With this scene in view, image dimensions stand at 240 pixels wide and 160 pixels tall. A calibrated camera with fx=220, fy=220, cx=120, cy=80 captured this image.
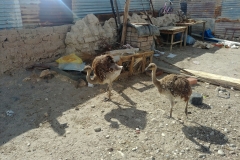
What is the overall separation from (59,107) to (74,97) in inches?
23.7

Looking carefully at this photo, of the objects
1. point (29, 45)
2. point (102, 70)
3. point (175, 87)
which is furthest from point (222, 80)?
point (29, 45)

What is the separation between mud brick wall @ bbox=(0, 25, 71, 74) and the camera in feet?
21.3

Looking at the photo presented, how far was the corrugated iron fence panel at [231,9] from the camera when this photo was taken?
13734 millimetres

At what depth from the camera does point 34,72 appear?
6.76 metres

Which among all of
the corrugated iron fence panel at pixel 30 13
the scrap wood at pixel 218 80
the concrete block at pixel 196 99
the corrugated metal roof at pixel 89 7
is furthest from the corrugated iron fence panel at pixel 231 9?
the corrugated iron fence panel at pixel 30 13

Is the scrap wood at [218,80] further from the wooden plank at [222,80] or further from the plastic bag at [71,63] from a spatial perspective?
the plastic bag at [71,63]

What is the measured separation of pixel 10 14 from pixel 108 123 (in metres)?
4.62

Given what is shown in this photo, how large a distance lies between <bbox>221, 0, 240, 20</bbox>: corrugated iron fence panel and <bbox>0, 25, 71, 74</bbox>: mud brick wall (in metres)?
10.9

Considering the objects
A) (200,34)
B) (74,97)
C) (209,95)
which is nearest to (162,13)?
(200,34)

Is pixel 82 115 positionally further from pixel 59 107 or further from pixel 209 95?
pixel 209 95

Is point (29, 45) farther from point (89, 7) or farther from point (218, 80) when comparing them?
point (218, 80)

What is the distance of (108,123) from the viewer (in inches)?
184

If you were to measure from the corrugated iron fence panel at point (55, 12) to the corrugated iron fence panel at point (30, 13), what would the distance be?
221 mm

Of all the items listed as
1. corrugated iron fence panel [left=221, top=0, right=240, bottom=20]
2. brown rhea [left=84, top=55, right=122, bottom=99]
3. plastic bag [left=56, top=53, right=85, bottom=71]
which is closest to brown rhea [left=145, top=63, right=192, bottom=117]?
brown rhea [left=84, top=55, right=122, bottom=99]
